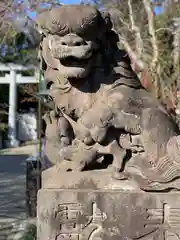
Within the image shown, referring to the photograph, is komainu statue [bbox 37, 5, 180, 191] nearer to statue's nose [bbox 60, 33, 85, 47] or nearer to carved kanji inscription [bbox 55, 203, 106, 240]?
statue's nose [bbox 60, 33, 85, 47]

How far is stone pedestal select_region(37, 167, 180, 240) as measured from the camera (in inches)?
80.0

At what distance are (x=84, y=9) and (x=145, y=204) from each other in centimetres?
98

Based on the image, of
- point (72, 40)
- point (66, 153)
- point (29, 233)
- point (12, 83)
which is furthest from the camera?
point (12, 83)

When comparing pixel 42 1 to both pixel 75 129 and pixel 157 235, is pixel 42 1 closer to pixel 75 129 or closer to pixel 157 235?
pixel 75 129

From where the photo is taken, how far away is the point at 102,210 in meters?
2.07

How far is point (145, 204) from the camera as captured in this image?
2037mm

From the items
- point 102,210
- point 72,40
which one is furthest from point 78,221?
point 72,40

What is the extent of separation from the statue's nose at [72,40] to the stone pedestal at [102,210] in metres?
0.64

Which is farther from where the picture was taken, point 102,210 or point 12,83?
point 12,83

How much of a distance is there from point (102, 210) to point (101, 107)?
50cm

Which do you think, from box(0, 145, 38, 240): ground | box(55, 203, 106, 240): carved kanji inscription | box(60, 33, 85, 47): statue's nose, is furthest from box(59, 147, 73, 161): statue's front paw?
box(0, 145, 38, 240): ground

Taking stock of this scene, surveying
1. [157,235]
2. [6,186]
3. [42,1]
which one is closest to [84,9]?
[157,235]

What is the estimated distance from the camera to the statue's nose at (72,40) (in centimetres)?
202

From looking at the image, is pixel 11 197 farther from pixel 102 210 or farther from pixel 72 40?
pixel 72 40
